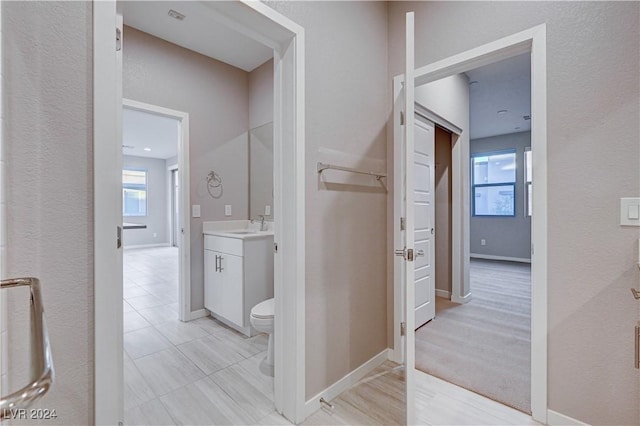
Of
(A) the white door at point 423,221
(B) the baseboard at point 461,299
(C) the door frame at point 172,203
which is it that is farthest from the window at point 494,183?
(C) the door frame at point 172,203

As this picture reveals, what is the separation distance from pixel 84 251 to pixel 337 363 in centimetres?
154

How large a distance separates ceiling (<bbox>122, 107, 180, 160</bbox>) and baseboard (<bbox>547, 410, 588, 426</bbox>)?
482 centimetres

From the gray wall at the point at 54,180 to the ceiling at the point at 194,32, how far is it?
1.55m

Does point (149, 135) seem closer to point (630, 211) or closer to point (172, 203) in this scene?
point (172, 203)

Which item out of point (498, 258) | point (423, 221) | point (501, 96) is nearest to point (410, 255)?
point (423, 221)

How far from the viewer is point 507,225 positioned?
262 inches

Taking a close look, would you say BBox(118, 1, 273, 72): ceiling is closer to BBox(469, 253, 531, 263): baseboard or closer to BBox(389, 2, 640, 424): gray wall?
BBox(389, 2, 640, 424): gray wall

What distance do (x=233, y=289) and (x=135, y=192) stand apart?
7.18 meters

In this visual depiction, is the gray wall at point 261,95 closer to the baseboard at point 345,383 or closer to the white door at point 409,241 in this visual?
the white door at point 409,241

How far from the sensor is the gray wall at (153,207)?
326 inches

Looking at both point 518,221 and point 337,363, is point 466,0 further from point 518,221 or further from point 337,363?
point 518,221

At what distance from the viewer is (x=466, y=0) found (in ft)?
6.23

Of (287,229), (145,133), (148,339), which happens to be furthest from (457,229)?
(145,133)

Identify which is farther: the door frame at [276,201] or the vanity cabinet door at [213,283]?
the vanity cabinet door at [213,283]
